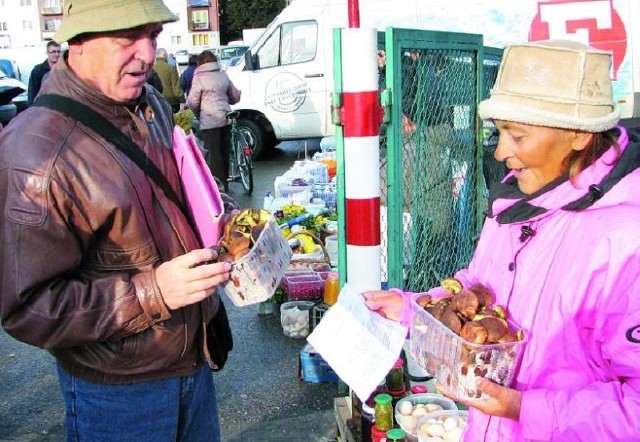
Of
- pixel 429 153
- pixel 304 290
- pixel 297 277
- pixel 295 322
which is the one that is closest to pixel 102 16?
pixel 429 153

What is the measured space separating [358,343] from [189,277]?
1.60 feet

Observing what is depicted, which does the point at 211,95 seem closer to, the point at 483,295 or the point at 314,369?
the point at 314,369

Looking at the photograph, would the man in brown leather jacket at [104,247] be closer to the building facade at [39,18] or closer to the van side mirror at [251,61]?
the van side mirror at [251,61]

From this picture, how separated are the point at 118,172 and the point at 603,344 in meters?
1.24

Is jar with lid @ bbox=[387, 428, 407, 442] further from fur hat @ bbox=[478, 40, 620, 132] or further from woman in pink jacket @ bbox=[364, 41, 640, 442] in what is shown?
fur hat @ bbox=[478, 40, 620, 132]

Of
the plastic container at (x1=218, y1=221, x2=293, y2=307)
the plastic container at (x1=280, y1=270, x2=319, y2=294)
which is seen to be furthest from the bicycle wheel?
the plastic container at (x1=218, y1=221, x2=293, y2=307)

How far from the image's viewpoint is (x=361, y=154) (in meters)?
3.19

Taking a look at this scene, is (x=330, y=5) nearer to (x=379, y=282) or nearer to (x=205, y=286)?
(x=379, y=282)

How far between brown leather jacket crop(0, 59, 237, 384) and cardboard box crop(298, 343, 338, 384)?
219 cm

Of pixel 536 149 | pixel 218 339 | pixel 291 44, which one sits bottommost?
pixel 218 339

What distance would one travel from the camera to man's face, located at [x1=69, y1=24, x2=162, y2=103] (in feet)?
6.07

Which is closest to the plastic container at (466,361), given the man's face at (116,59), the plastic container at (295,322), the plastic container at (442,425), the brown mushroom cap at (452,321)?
the brown mushroom cap at (452,321)

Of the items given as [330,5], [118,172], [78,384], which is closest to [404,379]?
[78,384]

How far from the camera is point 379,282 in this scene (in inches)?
132
